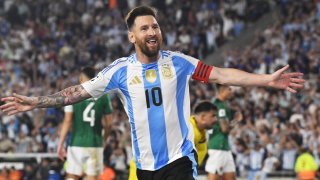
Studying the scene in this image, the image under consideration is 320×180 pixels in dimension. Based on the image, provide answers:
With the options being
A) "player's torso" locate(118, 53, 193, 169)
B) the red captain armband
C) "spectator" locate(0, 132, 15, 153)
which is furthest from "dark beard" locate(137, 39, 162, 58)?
"spectator" locate(0, 132, 15, 153)


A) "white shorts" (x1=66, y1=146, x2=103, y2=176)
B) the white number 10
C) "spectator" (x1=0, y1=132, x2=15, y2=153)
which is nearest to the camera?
the white number 10

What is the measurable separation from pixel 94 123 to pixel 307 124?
7763 mm

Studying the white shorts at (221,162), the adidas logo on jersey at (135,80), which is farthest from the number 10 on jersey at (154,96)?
the white shorts at (221,162)

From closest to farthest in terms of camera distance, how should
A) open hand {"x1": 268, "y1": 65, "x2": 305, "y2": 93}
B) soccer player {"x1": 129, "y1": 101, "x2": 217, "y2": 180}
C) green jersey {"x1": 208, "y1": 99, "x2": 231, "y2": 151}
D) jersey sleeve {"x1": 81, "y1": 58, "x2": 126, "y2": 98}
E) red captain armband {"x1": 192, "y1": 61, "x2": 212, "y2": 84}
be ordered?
1. open hand {"x1": 268, "y1": 65, "x2": 305, "y2": 93}
2. red captain armband {"x1": 192, "y1": 61, "x2": 212, "y2": 84}
3. jersey sleeve {"x1": 81, "y1": 58, "x2": 126, "y2": 98}
4. soccer player {"x1": 129, "y1": 101, "x2": 217, "y2": 180}
5. green jersey {"x1": 208, "y1": 99, "x2": 231, "y2": 151}

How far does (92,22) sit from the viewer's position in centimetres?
3058

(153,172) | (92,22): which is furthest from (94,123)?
(92,22)

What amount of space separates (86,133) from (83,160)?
483 millimetres

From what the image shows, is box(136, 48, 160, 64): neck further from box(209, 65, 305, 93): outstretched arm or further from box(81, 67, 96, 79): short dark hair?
box(81, 67, 96, 79): short dark hair

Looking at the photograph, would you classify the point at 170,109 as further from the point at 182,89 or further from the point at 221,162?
the point at 221,162

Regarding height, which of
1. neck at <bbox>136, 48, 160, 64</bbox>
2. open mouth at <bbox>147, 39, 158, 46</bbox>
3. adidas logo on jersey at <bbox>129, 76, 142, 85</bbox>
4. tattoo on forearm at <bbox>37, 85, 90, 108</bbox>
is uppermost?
open mouth at <bbox>147, 39, 158, 46</bbox>

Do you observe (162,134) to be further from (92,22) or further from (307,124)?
(92,22)

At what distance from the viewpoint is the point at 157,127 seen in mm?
7648

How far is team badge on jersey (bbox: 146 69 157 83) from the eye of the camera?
7.62 meters

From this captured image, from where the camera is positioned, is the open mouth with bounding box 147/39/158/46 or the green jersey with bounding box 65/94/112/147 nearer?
the open mouth with bounding box 147/39/158/46
